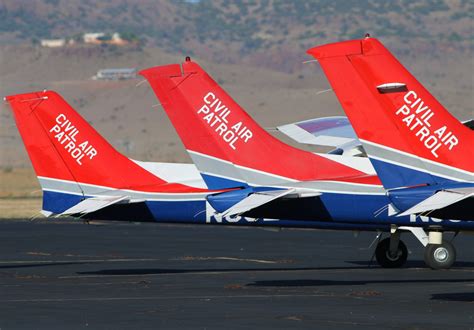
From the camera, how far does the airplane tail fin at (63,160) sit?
31531 millimetres

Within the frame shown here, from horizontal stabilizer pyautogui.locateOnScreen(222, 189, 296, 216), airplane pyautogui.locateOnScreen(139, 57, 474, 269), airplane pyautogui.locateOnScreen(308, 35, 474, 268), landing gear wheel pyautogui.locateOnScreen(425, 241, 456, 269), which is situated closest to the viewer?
airplane pyautogui.locateOnScreen(308, 35, 474, 268)

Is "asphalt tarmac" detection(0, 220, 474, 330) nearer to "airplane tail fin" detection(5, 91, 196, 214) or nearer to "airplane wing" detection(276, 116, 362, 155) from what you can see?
"airplane tail fin" detection(5, 91, 196, 214)

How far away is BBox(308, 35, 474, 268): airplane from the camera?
2416cm

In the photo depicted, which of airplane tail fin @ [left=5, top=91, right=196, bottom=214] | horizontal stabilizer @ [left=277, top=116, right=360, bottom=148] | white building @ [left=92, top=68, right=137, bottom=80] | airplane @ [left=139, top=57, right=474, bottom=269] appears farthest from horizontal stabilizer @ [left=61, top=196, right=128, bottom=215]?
white building @ [left=92, top=68, right=137, bottom=80]

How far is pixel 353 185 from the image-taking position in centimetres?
2781

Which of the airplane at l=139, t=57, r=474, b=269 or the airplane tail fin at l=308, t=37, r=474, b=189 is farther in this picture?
the airplane at l=139, t=57, r=474, b=269

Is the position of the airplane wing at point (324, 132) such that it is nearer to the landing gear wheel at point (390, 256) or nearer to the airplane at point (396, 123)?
the landing gear wheel at point (390, 256)

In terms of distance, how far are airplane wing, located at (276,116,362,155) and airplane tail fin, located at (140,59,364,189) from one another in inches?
169

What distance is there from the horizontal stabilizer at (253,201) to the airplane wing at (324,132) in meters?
6.73

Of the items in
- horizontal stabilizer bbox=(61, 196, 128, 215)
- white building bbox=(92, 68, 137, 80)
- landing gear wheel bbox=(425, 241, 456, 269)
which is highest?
horizontal stabilizer bbox=(61, 196, 128, 215)

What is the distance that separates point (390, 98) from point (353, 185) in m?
3.90

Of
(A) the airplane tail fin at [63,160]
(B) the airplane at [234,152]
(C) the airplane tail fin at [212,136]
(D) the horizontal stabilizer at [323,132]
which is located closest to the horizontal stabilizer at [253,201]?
(B) the airplane at [234,152]

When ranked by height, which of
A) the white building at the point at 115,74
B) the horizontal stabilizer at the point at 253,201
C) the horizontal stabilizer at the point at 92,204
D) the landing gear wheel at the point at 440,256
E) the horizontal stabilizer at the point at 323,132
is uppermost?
the horizontal stabilizer at the point at 253,201

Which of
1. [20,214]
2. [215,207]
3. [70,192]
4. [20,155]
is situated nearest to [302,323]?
[215,207]
